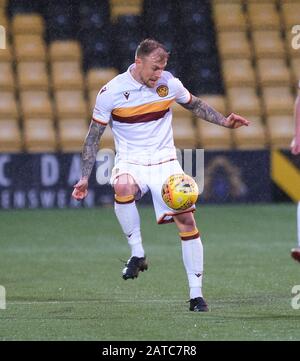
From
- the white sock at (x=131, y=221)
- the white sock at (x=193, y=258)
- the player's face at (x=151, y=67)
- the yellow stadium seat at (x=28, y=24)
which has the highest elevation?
the yellow stadium seat at (x=28, y=24)

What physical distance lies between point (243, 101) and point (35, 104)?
3062 millimetres

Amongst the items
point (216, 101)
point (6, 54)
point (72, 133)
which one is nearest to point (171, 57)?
point (216, 101)

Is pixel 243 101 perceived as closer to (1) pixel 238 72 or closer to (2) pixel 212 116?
(1) pixel 238 72

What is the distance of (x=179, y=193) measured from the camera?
25.9ft

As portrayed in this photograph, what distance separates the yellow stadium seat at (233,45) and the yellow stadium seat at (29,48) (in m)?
2.72

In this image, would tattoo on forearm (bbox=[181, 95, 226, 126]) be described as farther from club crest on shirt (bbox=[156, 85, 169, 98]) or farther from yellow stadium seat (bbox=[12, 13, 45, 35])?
yellow stadium seat (bbox=[12, 13, 45, 35])

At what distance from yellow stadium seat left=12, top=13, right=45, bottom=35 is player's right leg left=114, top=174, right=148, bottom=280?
10.5 metres

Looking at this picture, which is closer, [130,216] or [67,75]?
[130,216]

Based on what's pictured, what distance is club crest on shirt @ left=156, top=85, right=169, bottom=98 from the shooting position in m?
8.23

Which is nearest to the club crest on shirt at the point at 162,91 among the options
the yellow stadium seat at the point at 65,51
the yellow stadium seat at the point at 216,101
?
the yellow stadium seat at the point at 216,101

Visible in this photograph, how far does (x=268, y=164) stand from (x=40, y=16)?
4.56 meters

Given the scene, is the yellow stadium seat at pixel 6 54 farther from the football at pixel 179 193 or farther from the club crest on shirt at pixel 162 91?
the football at pixel 179 193

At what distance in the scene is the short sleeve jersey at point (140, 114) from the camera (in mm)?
8203
